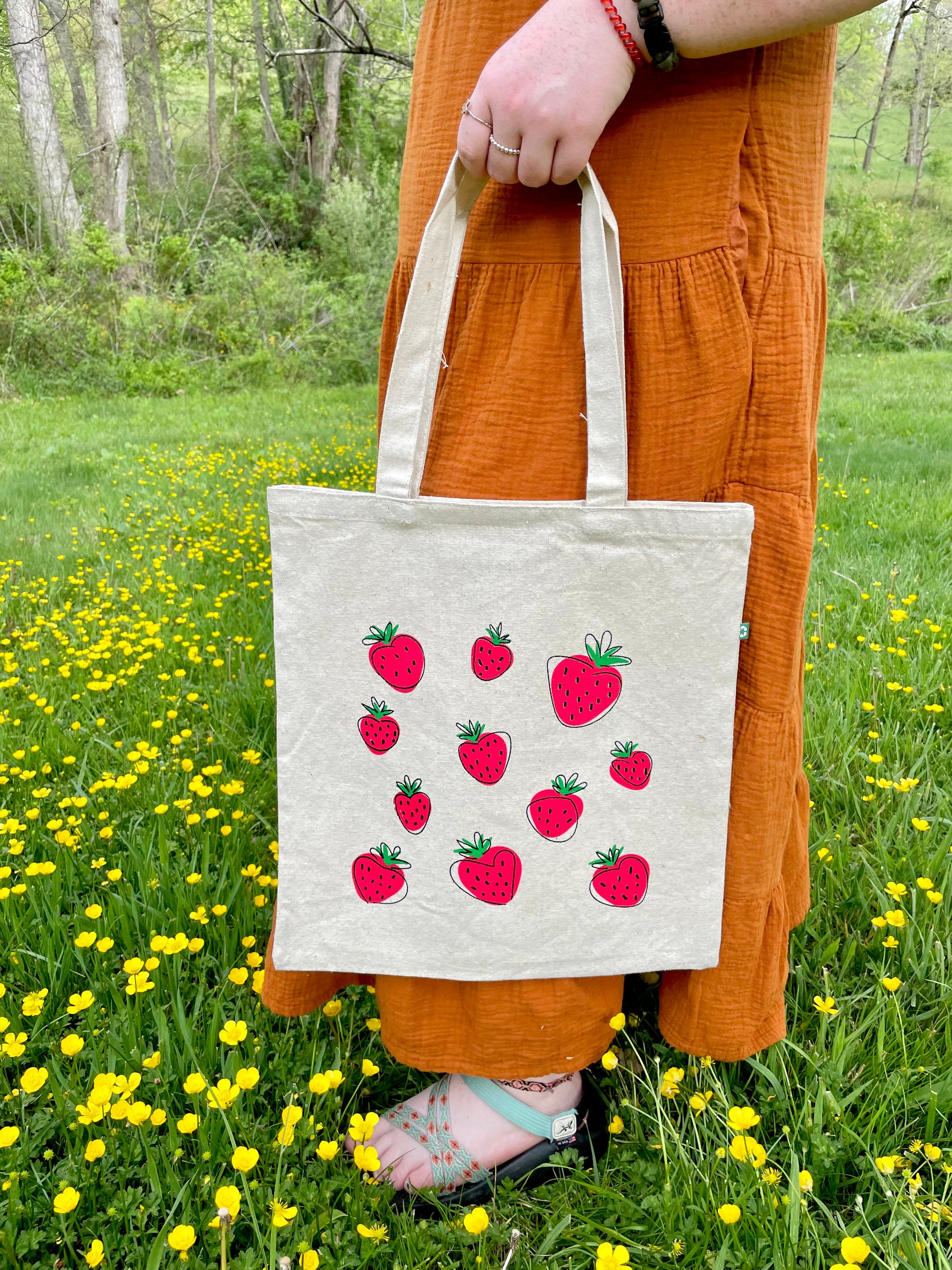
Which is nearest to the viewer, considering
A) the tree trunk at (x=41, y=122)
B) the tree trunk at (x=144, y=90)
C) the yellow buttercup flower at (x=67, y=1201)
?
the yellow buttercup flower at (x=67, y=1201)

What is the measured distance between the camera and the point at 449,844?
1013 mm

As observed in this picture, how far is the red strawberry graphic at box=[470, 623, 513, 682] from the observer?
3.11 ft

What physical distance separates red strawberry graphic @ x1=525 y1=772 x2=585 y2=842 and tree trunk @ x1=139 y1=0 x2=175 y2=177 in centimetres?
1737

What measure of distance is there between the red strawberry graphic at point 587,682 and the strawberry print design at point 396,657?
15 centimetres

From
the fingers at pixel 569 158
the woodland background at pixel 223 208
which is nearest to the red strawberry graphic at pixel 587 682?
the fingers at pixel 569 158

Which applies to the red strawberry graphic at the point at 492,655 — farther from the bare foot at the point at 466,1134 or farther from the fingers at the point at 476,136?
the bare foot at the point at 466,1134

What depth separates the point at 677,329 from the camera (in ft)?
3.03

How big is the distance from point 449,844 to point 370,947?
174mm

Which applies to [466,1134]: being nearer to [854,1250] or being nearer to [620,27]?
[854,1250]

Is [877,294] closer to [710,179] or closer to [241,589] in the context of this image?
[241,589]

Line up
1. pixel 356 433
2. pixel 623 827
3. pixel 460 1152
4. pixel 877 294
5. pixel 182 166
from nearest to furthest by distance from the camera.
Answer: pixel 623 827 → pixel 460 1152 → pixel 356 433 → pixel 877 294 → pixel 182 166

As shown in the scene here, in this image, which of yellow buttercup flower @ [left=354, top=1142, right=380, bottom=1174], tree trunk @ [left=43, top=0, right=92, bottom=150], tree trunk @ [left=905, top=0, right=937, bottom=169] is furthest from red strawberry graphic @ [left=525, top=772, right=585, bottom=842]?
tree trunk @ [left=905, top=0, right=937, bottom=169]

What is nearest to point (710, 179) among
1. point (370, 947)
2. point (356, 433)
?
point (370, 947)

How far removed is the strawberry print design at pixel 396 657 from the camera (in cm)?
96
